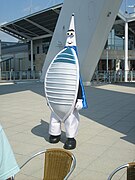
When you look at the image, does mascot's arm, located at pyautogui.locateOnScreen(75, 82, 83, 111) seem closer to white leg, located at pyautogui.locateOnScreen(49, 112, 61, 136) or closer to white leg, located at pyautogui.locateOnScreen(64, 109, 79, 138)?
white leg, located at pyautogui.locateOnScreen(64, 109, 79, 138)

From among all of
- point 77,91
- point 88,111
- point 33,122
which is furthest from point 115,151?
point 88,111

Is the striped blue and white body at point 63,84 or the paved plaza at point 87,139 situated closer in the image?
the paved plaza at point 87,139

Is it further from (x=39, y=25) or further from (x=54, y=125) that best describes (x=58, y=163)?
(x=39, y=25)

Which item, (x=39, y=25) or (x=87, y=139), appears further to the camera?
(x=39, y=25)

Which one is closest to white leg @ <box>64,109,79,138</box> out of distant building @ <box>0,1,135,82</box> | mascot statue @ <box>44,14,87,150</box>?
mascot statue @ <box>44,14,87,150</box>

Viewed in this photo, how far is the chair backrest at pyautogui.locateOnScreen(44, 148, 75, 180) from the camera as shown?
7.73 feet

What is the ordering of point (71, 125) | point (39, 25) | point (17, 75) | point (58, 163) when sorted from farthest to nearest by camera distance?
point (39, 25) → point (17, 75) → point (71, 125) → point (58, 163)

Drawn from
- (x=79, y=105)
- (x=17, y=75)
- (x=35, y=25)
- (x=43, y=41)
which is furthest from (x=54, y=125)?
(x=43, y=41)

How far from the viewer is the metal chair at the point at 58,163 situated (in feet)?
7.72

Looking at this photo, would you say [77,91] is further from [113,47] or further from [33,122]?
[113,47]

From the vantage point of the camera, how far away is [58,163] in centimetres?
242

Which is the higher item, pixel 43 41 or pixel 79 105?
pixel 43 41

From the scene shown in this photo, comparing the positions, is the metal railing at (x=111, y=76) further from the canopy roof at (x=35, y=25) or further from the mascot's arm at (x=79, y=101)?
the mascot's arm at (x=79, y=101)

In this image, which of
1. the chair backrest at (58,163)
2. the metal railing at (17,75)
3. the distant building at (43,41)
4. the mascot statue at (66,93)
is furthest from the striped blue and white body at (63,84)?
the metal railing at (17,75)
